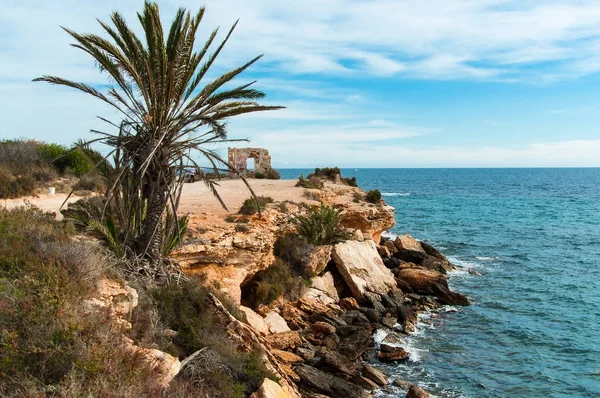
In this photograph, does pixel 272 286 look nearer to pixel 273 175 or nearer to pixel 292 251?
pixel 292 251

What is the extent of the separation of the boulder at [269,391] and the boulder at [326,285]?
8.58 metres

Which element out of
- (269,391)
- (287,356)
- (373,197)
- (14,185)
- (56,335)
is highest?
(14,185)

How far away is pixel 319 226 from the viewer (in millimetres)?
18969

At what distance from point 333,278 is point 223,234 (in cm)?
647

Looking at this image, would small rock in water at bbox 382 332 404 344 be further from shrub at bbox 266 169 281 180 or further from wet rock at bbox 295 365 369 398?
shrub at bbox 266 169 281 180

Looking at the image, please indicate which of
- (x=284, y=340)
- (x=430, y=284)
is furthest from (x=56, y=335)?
(x=430, y=284)

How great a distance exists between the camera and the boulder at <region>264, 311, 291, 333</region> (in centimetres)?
1429

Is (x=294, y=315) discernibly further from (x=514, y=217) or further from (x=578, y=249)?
(x=514, y=217)

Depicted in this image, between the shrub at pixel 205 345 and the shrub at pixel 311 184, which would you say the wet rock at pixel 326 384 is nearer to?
the shrub at pixel 205 345

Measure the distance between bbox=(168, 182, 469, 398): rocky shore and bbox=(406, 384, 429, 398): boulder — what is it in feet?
0.10

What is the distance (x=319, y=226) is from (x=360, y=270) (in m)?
2.82

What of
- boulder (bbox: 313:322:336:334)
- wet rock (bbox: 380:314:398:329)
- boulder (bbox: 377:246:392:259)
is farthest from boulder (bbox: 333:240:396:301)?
boulder (bbox: 377:246:392:259)

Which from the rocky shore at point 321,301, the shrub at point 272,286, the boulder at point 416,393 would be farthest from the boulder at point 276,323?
the boulder at point 416,393

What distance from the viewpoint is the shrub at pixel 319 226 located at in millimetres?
18719
